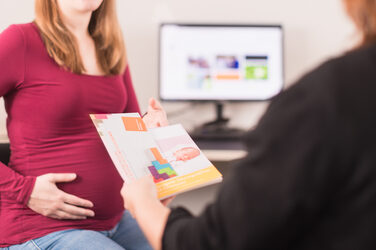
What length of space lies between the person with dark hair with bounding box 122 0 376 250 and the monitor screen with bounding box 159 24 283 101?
1.55m

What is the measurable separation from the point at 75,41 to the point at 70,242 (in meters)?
0.62

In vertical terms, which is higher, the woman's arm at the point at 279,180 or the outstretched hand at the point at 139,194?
the woman's arm at the point at 279,180

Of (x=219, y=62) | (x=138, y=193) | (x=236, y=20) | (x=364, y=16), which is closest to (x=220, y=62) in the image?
(x=219, y=62)

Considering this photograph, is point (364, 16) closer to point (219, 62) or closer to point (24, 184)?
point (24, 184)

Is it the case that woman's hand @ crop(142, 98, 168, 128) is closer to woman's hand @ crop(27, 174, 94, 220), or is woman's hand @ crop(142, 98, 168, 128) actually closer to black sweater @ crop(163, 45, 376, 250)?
woman's hand @ crop(27, 174, 94, 220)

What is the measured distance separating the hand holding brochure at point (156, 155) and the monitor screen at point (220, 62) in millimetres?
1022

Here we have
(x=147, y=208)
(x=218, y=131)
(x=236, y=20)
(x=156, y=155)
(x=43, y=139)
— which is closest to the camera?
(x=147, y=208)

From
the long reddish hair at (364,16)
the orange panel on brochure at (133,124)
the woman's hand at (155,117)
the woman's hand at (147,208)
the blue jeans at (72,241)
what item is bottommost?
the blue jeans at (72,241)

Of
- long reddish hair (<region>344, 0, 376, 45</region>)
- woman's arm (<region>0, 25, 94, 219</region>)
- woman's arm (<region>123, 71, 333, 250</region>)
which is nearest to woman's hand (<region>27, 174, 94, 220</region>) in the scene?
woman's arm (<region>0, 25, 94, 219</region>)

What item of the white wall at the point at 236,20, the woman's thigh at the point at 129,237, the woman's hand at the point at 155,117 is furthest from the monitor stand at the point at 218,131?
the woman's thigh at the point at 129,237

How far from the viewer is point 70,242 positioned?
102 cm

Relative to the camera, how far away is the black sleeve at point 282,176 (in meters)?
0.49

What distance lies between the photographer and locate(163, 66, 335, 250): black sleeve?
0.49m

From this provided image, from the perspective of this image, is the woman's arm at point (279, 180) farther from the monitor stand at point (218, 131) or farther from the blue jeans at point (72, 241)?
the monitor stand at point (218, 131)
